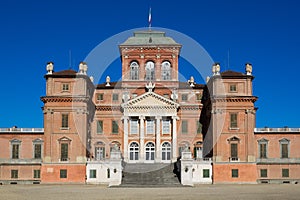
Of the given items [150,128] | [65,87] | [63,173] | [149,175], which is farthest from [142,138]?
[65,87]

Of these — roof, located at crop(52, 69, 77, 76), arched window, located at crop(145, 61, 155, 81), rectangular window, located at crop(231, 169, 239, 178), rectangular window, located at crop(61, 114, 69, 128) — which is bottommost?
rectangular window, located at crop(231, 169, 239, 178)

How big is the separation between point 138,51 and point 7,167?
22.0m

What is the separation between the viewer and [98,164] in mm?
55406

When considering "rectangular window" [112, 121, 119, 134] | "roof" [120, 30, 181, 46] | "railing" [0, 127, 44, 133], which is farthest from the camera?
"roof" [120, 30, 181, 46]

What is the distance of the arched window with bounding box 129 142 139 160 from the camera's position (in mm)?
62062

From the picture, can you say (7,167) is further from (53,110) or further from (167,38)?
(167,38)

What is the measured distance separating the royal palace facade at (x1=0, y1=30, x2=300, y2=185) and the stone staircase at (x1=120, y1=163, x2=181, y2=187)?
0.62 m

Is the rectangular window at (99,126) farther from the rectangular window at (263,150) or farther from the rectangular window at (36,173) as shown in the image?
the rectangular window at (263,150)

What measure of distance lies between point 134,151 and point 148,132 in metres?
2.85

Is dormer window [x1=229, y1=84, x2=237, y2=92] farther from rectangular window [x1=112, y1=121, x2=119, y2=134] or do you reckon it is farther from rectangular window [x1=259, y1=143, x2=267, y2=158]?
rectangular window [x1=112, y1=121, x2=119, y2=134]

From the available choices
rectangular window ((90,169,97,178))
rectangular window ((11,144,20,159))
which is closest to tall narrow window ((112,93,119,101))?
rectangular window ((90,169,97,178))

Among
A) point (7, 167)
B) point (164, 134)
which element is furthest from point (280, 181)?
point (7, 167)

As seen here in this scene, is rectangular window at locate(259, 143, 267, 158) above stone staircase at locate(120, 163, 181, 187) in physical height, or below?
above

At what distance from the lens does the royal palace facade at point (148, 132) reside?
2179 inches
